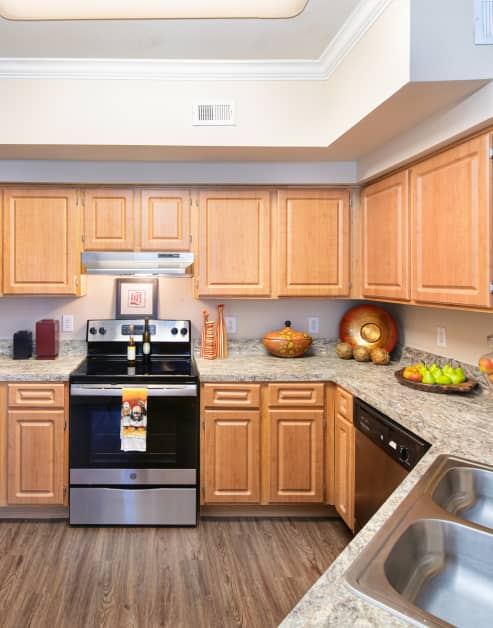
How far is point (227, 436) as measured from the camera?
286 cm

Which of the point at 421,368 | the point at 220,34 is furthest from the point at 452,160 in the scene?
the point at 220,34

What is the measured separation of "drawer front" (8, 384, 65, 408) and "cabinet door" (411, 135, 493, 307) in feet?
6.89

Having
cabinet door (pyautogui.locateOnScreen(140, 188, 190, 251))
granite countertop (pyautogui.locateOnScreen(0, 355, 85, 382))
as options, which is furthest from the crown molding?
granite countertop (pyautogui.locateOnScreen(0, 355, 85, 382))

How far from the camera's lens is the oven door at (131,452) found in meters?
2.78

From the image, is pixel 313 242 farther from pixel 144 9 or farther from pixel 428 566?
pixel 428 566

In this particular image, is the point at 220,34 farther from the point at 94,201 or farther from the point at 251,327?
the point at 251,327

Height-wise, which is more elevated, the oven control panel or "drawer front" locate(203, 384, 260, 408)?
the oven control panel

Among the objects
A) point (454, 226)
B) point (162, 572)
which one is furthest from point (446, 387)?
point (162, 572)

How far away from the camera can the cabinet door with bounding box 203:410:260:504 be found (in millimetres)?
2855

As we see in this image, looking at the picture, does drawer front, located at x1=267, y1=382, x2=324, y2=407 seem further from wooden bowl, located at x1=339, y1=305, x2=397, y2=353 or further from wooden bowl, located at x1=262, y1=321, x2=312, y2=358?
wooden bowl, located at x1=339, y1=305, x2=397, y2=353

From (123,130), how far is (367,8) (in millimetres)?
1413

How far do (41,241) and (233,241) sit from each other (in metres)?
1.26

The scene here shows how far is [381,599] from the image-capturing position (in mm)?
789

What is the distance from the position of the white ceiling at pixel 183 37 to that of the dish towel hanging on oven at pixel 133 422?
1884 mm
